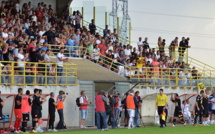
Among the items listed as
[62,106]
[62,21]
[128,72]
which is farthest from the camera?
[62,21]

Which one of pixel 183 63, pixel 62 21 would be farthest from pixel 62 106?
pixel 183 63

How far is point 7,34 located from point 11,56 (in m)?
1.66

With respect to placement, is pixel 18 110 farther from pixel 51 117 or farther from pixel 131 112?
pixel 131 112

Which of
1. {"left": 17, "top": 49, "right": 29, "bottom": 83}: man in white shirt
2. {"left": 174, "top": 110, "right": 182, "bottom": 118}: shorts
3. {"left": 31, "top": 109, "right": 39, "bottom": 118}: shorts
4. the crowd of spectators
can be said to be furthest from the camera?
{"left": 174, "top": 110, "right": 182, "bottom": 118}: shorts

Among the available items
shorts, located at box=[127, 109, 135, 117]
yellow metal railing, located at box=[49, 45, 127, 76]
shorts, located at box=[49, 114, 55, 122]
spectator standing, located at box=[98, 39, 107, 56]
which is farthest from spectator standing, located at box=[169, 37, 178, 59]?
shorts, located at box=[49, 114, 55, 122]

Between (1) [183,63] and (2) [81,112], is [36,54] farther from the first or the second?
(1) [183,63]

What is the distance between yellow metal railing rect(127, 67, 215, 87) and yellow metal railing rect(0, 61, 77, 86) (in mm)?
5887

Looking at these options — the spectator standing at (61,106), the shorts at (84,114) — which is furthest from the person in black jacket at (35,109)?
the shorts at (84,114)

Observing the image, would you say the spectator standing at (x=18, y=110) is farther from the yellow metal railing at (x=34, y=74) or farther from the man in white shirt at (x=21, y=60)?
the man in white shirt at (x=21, y=60)

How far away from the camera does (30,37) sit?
30.3m

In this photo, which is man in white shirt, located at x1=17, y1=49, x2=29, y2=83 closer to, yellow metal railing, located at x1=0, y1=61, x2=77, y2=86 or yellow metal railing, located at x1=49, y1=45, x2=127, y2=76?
yellow metal railing, located at x1=0, y1=61, x2=77, y2=86

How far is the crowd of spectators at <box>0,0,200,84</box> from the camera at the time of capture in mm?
27078

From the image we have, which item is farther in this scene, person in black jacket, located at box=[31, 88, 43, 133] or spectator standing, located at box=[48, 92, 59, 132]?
spectator standing, located at box=[48, 92, 59, 132]

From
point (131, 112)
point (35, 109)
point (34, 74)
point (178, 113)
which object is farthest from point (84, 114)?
point (178, 113)
